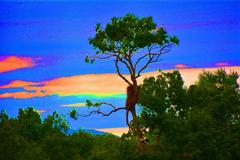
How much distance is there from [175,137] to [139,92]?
302 inches

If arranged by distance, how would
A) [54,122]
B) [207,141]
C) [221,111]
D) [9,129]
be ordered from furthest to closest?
[54,122]
[9,129]
[221,111]
[207,141]

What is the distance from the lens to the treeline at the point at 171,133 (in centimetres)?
5822

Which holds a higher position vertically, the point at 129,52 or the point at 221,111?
the point at 129,52

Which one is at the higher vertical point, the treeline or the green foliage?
the green foliage

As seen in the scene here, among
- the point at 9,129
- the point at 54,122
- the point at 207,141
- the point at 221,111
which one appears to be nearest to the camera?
the point at 207,141

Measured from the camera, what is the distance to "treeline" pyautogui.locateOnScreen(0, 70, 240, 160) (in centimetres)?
5822

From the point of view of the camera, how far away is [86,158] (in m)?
65.4

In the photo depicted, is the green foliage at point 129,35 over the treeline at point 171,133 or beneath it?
over

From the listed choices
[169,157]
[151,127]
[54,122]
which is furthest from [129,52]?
[54,122]

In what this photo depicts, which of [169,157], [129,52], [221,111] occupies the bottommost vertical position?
[169,157]

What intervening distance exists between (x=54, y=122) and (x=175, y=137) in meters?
44.8

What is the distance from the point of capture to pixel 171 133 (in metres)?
60.7

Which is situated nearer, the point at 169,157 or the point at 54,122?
the point at 169,157

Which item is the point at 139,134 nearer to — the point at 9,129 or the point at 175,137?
the point at 175,137
